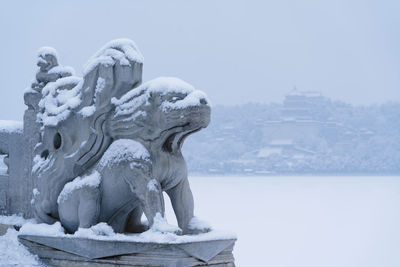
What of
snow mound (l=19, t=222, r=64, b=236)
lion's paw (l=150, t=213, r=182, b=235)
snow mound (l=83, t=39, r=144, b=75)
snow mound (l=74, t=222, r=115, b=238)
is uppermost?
snow mound (l=83, t=39, r=144, b=75)

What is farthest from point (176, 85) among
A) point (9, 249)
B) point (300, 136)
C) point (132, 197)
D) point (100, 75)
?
point (300, 136)

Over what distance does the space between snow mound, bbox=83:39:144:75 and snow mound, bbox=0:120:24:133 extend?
939 millimetres

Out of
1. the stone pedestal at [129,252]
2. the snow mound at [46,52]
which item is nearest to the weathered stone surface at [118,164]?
the stone pedestal at [129,252]

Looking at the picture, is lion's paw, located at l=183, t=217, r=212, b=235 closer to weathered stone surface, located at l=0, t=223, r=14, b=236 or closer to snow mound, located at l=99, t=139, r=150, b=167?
snow mound, located at l=99, t=139, r=150, b=167

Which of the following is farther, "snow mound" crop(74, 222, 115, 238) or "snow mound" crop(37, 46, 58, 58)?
"snow mound" crop(37, 46, 58, 58)

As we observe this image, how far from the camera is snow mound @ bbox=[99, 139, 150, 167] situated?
9.05ft

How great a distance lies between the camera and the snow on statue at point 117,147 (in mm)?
2734

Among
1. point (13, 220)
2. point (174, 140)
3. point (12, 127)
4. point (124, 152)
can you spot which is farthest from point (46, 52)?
point (174, 140)

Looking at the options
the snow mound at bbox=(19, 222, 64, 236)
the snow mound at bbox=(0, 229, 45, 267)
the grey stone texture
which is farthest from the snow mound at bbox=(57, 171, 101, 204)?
the snow mound at bbox=(0, 229, 45, 267)

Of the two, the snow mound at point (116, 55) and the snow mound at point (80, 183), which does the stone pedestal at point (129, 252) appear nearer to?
the snow mound at point (80, 183)

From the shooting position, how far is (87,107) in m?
2.94

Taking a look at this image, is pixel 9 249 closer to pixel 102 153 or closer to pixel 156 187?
pixel 102 153

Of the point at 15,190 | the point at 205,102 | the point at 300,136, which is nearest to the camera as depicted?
the point at 205,102

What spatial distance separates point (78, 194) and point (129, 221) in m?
0.33
